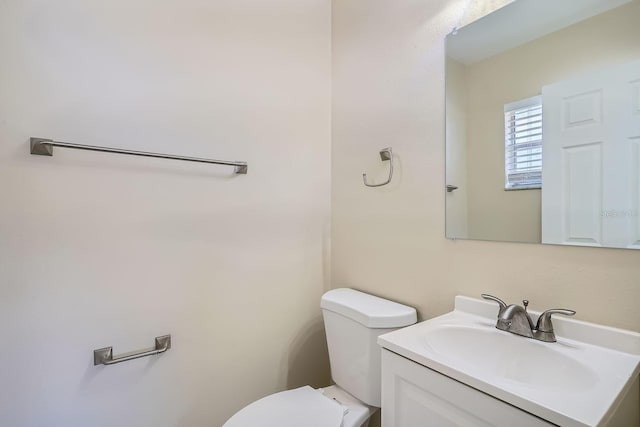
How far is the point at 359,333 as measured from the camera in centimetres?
121

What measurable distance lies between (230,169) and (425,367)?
1113 mm

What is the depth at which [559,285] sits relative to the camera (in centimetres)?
90

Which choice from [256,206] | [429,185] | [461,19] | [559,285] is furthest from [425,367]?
[461,19]

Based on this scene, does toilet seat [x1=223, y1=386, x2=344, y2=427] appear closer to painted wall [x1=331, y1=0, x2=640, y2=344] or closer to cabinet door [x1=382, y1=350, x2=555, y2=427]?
cabinet door [x1=382, y1=350, x2=555, y2=427]

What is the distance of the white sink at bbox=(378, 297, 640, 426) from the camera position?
1.92ft

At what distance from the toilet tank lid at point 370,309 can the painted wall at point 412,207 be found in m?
0.08

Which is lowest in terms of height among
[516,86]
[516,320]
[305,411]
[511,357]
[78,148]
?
[305,411]

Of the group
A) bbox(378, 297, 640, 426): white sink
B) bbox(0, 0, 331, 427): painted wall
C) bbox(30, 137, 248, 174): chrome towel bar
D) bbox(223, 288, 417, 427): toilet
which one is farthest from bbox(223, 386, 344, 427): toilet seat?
bbox(30, 137, 248, 174): chrome towel bar

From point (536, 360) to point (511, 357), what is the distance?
62mm

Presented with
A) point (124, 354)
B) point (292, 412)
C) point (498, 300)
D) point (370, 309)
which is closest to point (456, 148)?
point (498, 300)

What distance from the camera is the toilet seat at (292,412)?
107 cm

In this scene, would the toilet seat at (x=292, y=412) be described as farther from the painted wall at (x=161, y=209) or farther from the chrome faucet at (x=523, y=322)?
the chrome faucet at (x=523, y=322)

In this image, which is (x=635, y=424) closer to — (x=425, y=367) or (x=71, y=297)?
(x=425, y=367)

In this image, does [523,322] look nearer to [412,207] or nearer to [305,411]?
[412,207]
